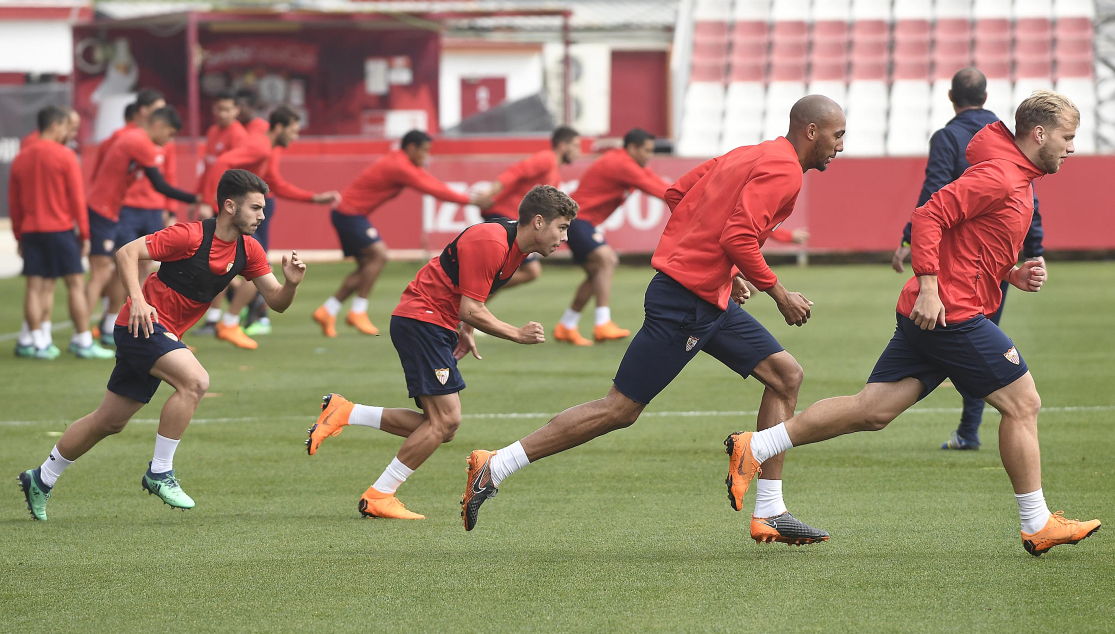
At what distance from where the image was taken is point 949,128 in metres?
8.29

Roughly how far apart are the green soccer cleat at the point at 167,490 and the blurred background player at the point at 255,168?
5925 mm

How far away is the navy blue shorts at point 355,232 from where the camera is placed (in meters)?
13.5

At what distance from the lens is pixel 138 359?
254 inches

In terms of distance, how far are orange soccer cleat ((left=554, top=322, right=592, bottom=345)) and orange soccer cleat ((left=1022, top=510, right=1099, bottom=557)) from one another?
773cm

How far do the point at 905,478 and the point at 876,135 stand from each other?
21616mm

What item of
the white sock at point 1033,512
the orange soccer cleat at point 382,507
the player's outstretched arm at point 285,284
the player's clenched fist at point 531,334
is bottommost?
the orange soccer cleat at point 382,507

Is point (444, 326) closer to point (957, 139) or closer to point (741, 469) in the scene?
point (741, 469)

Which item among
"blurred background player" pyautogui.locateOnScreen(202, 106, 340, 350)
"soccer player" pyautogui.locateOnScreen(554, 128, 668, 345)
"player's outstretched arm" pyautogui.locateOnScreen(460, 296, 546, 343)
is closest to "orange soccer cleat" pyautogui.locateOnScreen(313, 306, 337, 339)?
"blurred background player" pyautogui.locateOnScreen(202, 106, 340, 350)

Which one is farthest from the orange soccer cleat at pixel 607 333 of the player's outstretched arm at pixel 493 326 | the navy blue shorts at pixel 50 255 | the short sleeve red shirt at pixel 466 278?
the player's outstretched arm at pixel 493 326

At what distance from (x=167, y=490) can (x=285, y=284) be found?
3.63ft

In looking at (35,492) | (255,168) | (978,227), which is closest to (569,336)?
(255,168)

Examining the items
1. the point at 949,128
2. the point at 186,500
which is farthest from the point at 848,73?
the point at 186,500

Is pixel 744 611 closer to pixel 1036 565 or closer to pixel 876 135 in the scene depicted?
pixel 1036 565

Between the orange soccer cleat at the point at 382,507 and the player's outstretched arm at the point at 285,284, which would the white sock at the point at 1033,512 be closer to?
the orange soccer cleat at the point at 382,507
